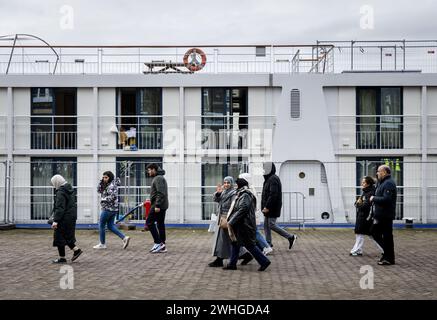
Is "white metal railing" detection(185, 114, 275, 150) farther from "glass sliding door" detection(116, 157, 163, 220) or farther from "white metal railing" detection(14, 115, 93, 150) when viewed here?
"white metal railing" detection(14, 115, 93, 150)

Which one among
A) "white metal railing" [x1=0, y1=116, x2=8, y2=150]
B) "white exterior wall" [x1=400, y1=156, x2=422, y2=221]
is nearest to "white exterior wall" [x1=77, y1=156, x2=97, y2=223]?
"white metal railing" [x1=0, y1=116, x2=8, y2=150]

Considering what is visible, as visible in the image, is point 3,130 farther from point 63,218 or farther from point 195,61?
point 63,218

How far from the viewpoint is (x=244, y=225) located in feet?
41.3

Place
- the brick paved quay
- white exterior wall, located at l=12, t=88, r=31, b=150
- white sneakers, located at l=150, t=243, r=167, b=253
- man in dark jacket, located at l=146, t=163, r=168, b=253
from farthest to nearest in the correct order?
1. white exterior wall, located at l=12, t=88, r=31, b=150
2. white sneakers, located at l=150, t=243, r=167, b=253
3. man in dark jacket, located at l=146, t=163, r=168, b=253
4. the brick paved quay

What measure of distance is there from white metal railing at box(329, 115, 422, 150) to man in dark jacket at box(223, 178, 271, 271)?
37.9 feet

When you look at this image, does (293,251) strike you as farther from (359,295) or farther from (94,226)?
(94,226)

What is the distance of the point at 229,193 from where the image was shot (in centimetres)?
1355

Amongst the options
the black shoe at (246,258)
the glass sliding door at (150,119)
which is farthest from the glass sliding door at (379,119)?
the black shoe at (246,258)

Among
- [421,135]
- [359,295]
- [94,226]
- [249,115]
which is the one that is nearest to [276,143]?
[249,115]

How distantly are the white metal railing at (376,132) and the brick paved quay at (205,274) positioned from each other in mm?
6096

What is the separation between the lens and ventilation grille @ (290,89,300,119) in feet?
77.4

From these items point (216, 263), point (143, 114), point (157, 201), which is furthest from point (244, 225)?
point (143, 114)

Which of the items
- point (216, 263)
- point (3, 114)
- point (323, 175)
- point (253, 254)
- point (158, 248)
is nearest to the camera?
point (253, 254)

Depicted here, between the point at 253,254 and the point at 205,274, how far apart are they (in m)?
0.96
